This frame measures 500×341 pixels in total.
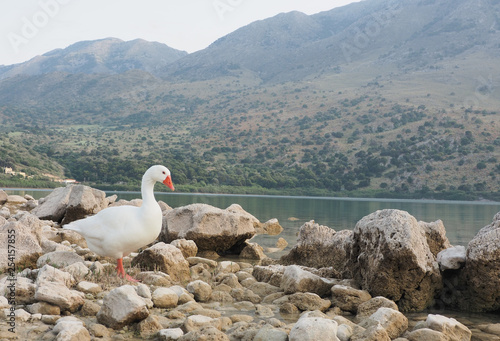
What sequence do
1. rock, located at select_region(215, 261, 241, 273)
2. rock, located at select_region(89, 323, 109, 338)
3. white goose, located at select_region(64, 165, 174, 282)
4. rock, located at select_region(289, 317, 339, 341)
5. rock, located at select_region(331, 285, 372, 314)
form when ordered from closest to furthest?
rock, located at select_region(289, 317, 339, 341), rock, located at select_region(89, 323, 109, 338), rock, located at select_region(331, 285, 372, 314), white goose, located at select_region(64, 165, 174, 282), rock, located at select_region(215, 261, 241, 273)

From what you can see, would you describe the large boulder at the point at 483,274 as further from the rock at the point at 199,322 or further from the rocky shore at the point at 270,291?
the rock at the point at 199,322

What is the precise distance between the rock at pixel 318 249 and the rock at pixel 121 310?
6.61 m

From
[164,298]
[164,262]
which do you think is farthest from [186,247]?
[164,298]

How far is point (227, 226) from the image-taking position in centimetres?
1526

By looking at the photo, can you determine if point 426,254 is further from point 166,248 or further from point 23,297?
point 23,297

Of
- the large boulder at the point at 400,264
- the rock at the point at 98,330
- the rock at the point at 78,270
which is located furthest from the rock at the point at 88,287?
the large boulder at the point at 400,264

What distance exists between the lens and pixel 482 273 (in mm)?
9117

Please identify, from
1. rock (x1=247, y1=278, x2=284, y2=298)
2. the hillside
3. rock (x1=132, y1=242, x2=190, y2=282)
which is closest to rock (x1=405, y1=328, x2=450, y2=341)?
rock (x1=247, y1=278, x2=284, y2=298)

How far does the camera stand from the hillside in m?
82.2

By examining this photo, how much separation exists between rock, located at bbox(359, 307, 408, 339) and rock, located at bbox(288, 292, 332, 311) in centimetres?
143

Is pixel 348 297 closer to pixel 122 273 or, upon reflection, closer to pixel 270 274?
pixel 270 274

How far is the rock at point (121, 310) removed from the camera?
→ 6695 millimetres

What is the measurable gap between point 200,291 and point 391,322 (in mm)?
3401

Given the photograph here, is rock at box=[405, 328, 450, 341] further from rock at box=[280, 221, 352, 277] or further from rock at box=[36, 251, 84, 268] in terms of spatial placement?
rock at box=[36, 251, 84, 268]
